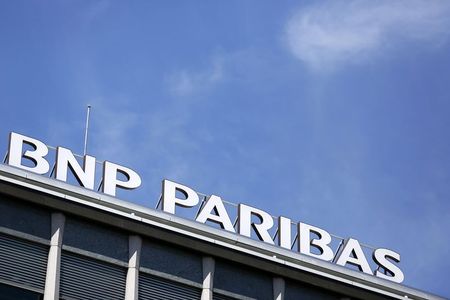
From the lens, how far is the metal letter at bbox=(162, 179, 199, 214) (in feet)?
247

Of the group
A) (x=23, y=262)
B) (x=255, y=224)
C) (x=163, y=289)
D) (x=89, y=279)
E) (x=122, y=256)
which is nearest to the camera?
(x=23, y=262)

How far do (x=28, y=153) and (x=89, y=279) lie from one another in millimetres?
7200

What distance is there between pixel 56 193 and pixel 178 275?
7.52 meters

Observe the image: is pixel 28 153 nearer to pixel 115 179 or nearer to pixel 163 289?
pixel 115 179

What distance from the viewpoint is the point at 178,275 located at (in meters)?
73.1

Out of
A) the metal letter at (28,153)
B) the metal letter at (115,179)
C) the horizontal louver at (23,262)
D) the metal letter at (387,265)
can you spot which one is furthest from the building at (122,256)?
the metal letter at (387,265)

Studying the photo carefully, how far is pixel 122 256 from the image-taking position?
7188cm

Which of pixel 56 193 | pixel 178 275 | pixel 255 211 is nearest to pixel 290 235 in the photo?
pixel 255 211

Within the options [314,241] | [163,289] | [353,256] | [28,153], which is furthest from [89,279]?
[353,256]

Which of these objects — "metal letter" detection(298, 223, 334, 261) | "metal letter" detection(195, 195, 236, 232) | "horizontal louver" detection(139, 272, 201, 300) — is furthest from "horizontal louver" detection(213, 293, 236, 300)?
"metal letter" detection(298, 223, 334, 261)

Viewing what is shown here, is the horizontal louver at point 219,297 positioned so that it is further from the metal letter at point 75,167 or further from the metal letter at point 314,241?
the metal letter at point 75,167

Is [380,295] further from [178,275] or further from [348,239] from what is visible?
[178,275]

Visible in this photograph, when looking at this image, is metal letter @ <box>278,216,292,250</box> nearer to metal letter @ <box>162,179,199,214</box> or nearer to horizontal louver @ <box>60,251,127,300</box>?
metal letter @ <box>162,179,199,214</box>

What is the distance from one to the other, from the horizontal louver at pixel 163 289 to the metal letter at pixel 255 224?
5202 millimetres
